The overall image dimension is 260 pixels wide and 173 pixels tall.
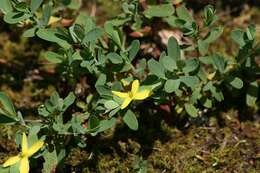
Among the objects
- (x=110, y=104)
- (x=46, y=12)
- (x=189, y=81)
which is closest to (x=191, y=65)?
(x=189, y=81)

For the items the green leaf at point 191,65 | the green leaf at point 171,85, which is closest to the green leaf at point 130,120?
the green leaf at point 171,85

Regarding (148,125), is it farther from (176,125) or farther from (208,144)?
(208,144)

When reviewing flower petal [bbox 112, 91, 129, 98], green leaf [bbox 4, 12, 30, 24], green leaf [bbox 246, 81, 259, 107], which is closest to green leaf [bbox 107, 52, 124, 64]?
flower petal [bbox 112, 91, 129, 98]

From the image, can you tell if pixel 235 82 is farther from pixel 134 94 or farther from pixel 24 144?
pixel 24 144

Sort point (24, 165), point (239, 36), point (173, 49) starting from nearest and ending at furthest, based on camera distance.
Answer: point (24, 165) < point (173, 49) < point (239, 36)

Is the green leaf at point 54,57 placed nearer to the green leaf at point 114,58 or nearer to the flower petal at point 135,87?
the green leaf at point 114,58
